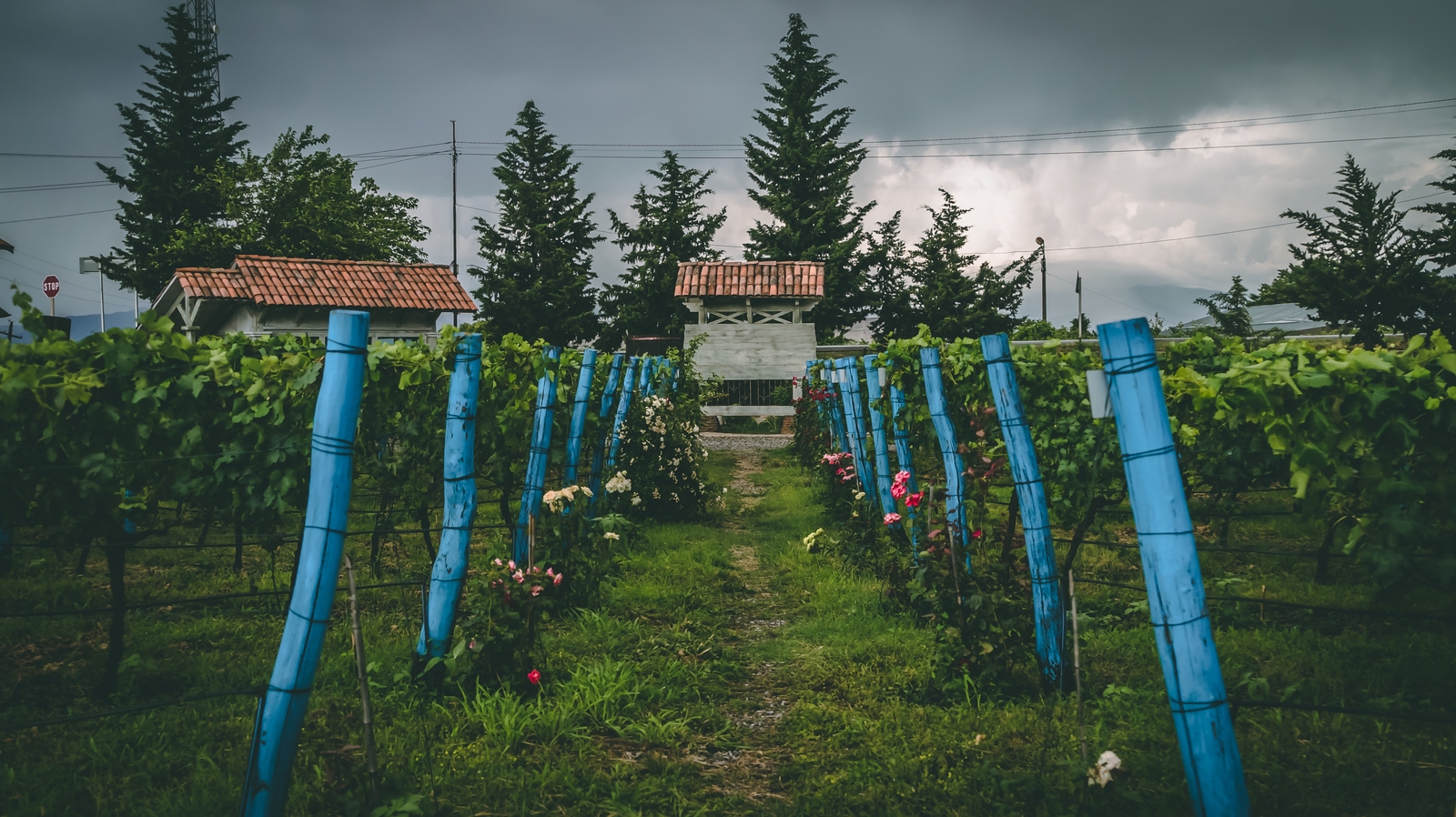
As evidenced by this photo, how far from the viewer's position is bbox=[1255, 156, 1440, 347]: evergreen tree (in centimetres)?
2041

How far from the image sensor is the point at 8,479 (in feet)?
10.9

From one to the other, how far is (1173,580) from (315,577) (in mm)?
2473

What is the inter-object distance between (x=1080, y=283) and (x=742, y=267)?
21156 millimetres

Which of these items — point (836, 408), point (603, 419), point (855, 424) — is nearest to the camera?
point (603, 419)

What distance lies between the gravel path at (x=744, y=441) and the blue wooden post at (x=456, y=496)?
14285mm

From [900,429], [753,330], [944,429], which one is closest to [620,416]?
[900,429]

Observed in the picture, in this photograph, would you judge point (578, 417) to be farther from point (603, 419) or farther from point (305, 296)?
point (305, 296)

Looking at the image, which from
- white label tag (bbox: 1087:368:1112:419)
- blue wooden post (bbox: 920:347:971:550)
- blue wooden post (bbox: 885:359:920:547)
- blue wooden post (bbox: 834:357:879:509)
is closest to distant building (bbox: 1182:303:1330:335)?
blue wooden post (bbox: 834:357:879:509)

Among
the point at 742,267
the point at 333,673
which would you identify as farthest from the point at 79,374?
the point at 742,267

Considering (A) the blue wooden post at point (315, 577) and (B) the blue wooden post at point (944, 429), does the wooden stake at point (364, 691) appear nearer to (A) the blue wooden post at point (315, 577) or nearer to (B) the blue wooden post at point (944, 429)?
(A) the blue wooden post at point (315, 577)

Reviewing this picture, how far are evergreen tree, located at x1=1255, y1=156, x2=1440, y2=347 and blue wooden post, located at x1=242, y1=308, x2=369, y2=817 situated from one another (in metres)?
25.2

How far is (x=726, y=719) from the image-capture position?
137 inches

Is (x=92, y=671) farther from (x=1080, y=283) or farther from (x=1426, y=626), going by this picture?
(x=1080, y=283)

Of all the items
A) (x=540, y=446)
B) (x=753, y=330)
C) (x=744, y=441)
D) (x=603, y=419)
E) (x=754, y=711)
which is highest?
(x=753, y=330)
